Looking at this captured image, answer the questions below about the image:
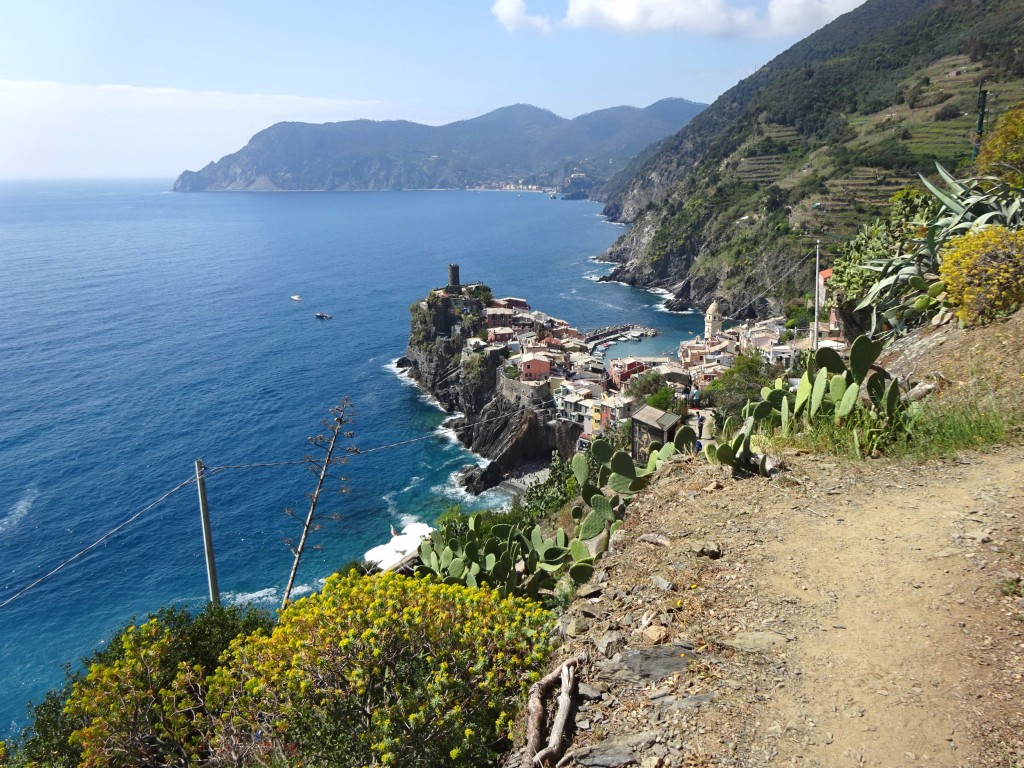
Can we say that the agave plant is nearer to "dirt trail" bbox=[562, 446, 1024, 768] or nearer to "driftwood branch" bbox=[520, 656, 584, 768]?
"dirt trail" bbox=[562, 446, 1024, 768]

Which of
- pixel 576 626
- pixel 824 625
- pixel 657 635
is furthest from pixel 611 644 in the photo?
pixel 824 625

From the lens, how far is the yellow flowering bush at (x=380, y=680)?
5051 mm

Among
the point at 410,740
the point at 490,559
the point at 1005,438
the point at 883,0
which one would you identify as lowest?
the point at 490,559

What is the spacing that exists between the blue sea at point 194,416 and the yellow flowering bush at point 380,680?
229 inches

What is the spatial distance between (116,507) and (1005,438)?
33.5 meters

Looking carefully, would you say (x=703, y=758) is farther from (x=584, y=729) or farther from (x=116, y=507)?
(x=116, y=507)

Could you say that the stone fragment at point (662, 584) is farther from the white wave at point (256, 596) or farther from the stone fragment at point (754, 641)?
the white wave at point (256, 596)

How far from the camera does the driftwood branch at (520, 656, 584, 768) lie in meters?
4.24

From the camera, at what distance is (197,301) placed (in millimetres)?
67188

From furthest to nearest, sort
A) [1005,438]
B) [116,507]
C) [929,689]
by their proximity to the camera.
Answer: [116,507], [1005,438], [929,689]

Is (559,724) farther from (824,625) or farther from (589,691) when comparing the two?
(824,625)

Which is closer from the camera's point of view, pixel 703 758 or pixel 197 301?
pixel 703 758

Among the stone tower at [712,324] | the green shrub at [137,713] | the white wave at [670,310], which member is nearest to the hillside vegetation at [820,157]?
the white wave at [670,310]

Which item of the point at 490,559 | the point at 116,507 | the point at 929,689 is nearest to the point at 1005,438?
the point at 929,689
